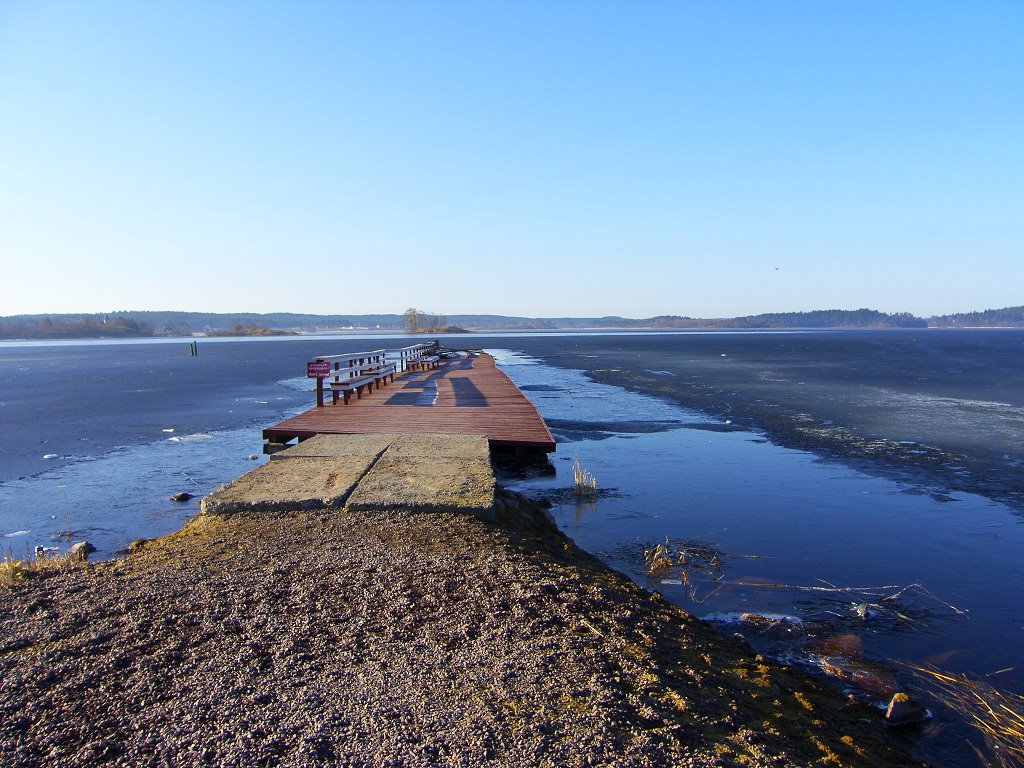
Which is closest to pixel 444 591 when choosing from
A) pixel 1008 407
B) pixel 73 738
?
pixel 73 738

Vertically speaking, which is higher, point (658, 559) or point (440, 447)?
point (440, 447)

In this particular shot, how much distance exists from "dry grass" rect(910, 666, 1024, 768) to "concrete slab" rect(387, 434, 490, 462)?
221 inches

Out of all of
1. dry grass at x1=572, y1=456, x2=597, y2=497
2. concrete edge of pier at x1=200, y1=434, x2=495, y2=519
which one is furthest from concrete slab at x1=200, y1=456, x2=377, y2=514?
dry grass at x1=572, y1=456, x2=597, y2=497

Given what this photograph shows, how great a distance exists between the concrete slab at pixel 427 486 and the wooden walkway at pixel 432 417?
3349mm

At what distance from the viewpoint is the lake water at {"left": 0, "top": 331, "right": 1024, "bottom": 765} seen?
6.02 m

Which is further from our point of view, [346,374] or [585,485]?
[346,374]

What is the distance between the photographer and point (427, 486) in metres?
7.80

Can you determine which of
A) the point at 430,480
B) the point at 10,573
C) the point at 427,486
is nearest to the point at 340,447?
the point at 430,480

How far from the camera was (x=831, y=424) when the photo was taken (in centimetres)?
1777

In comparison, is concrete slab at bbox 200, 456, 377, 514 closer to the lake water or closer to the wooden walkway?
the lake water

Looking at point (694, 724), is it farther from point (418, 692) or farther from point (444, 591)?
point (444, 591)

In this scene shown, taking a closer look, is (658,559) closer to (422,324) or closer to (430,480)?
(430,480)

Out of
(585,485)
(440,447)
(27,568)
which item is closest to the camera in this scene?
(27,568)

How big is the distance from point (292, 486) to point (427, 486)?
4.83 ft
